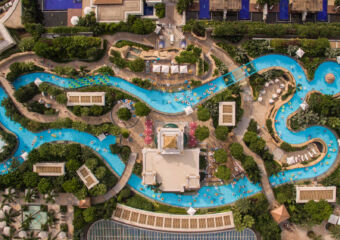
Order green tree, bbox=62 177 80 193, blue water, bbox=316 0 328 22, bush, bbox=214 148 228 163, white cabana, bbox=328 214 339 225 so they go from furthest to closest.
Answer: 1. blue water, bbox=316 0 328 22
2. white cabana, bbox=328 214 339 225
3. green tree, bbox=62 177 80 193
4. bush, bbox=214 148 228 163

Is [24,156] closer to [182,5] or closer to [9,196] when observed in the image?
[9,196]

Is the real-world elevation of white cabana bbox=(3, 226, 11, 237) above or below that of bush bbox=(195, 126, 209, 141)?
below

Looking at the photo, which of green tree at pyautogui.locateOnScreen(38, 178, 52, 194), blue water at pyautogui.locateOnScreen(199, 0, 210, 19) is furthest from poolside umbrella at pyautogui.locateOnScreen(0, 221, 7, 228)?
blue water at pyautogui.locateOnScreen(199, 0, 210, 19)

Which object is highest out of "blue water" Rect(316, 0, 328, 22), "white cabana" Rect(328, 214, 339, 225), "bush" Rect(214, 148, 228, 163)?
"blue water" Rect(316, 0, 328, 22)

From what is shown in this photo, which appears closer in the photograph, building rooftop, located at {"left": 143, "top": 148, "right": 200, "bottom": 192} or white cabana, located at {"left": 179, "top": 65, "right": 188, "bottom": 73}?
building rooftop, located at {"left": 143, "top": 148, "right": 200, "bottom": 192}

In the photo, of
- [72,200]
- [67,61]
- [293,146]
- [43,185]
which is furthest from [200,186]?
[67,61]

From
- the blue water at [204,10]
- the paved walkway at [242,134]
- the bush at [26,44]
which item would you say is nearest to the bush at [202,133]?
the paved walkway at [242,134]

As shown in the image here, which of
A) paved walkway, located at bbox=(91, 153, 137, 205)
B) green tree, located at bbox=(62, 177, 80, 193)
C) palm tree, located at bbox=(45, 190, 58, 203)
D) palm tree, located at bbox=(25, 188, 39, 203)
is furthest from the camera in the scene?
paved walkway, located at bbox=(91, 153, 137, 205)

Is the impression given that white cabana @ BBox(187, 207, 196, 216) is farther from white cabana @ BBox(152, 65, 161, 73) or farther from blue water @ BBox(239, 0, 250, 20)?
blue water @ BBox(239, 0, 250, 20)
